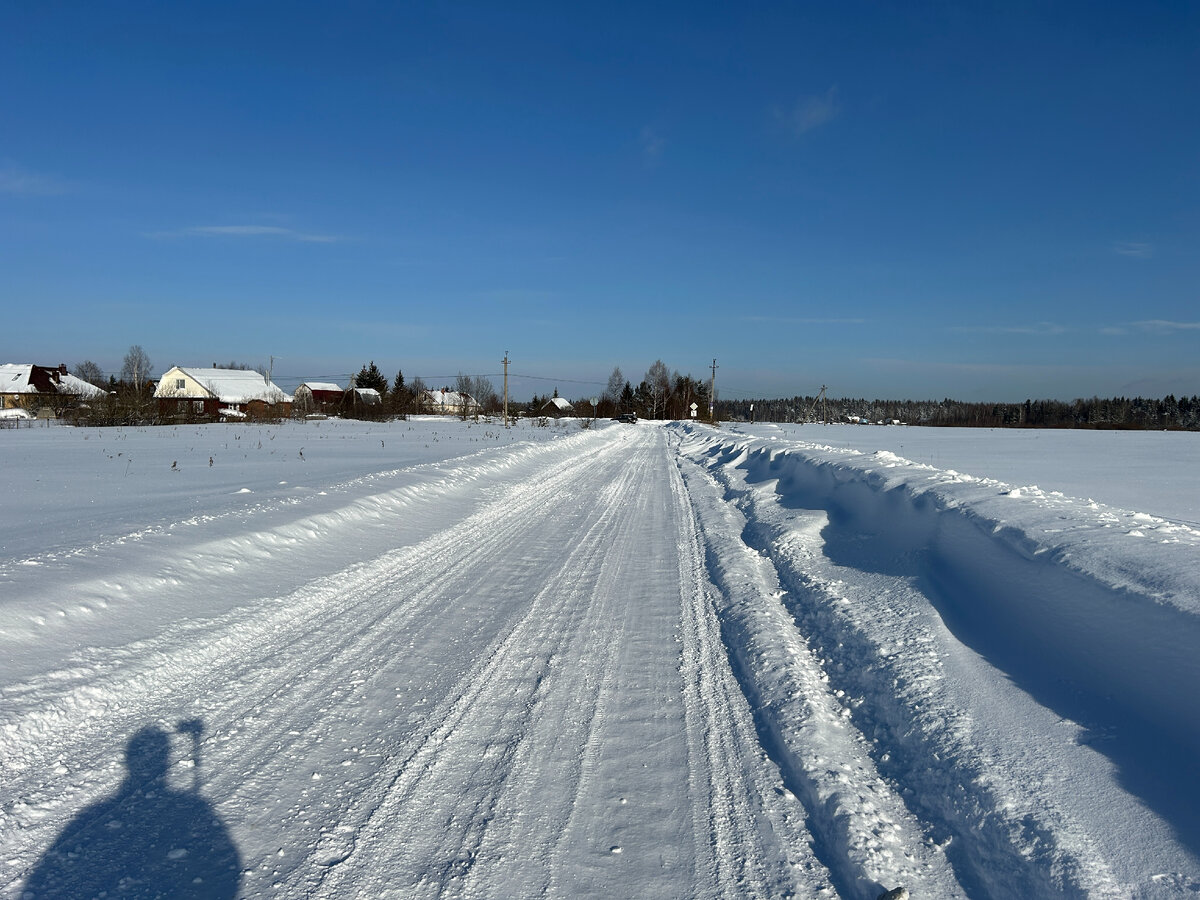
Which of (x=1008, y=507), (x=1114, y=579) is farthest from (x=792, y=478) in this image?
(x=1114, y=579)

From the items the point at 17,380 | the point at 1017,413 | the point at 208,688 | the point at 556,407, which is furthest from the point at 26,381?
the point at 1017,413

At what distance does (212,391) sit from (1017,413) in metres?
132

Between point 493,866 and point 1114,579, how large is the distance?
4.57 m

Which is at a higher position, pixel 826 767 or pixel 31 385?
pixel 31 385

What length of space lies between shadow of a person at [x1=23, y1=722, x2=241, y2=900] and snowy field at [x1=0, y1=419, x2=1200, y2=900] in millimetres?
13

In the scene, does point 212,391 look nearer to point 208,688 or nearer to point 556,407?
point 556,407

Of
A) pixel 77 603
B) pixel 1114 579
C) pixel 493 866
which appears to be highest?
pixel 1114 579

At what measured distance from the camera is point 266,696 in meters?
3.97

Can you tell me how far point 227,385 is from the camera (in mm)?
73125

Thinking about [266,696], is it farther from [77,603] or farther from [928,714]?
[928,714]

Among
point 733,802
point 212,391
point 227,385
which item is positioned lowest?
point 733,802

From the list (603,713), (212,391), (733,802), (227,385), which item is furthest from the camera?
(227,385)

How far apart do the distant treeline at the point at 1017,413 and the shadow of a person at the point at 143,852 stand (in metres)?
77.3

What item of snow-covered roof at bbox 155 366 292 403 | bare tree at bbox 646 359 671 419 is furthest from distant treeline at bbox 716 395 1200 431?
snow-covered roof at bbox 155 366 292 403
